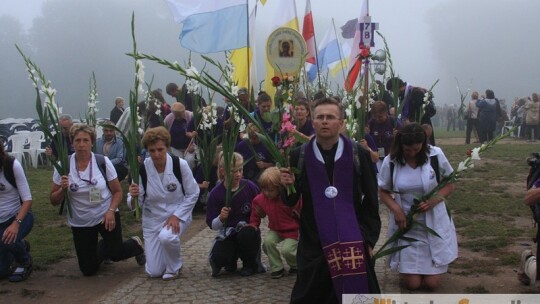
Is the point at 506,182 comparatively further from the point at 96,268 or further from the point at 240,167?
the point at 96,268

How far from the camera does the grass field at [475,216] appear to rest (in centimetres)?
714

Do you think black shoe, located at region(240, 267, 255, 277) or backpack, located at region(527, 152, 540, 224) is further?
black shoe, located at region(240, 267, 255, 277)

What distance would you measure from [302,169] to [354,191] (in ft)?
1.22

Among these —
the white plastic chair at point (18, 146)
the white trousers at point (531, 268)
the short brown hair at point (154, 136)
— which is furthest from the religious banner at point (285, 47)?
the white plastic chair at point (18, 146)

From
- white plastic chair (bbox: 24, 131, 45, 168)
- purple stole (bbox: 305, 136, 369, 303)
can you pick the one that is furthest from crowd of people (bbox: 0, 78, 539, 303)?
white plastic chair (bbox: 24, 131, 45, 168)

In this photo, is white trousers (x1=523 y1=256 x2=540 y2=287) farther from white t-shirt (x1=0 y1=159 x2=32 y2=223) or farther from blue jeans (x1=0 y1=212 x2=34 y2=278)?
blue jeans (x1=0 y1=212 x2=34 y2=278)

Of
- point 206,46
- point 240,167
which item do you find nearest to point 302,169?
point 240,167

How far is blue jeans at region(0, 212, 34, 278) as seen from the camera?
6102 millimetres

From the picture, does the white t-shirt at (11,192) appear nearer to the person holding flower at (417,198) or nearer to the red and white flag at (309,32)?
the person holding flower at (417,198)

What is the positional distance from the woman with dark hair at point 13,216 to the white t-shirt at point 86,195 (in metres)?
0.34

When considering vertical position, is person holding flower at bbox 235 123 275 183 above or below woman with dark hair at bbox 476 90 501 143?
below

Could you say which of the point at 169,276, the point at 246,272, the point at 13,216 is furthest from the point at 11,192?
the point at 246,272

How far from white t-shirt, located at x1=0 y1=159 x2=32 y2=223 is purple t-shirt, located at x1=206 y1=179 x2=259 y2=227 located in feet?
5.82

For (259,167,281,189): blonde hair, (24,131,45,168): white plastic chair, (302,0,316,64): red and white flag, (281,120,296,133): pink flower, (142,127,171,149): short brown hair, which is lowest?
(24,131,45,168): white plastic chair
